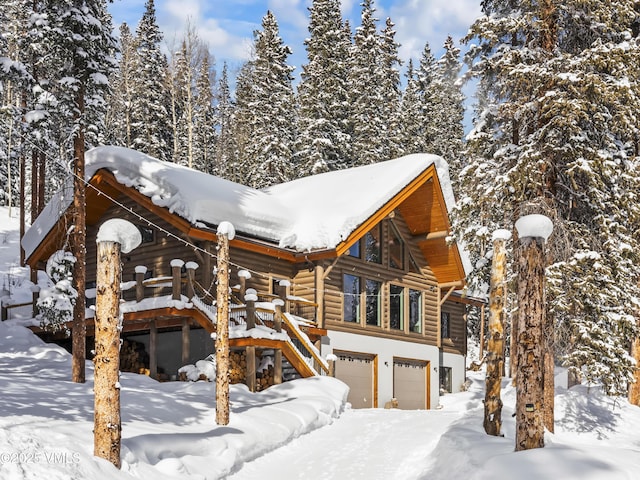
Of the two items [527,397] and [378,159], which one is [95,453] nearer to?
[527,397]

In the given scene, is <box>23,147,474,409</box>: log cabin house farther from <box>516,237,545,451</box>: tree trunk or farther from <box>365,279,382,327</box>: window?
<box>516,237,545,451</box>: tree trunk

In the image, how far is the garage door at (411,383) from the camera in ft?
89.7

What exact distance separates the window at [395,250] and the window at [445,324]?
18.9 feet

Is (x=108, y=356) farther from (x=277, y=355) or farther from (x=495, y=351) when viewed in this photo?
(x=277, y=355)

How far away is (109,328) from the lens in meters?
9.75

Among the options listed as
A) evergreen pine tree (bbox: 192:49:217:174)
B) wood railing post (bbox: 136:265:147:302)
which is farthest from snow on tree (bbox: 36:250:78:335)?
evergreen pine tree (bbox: 192:49:217:174)

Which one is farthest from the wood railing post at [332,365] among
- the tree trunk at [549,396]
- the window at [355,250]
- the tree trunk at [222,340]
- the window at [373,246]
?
the tree trunk at [222,340]

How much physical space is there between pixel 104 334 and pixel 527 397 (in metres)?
5.63

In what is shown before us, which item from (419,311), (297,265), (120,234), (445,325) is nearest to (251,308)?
(297,265)

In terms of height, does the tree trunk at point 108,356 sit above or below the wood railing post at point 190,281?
below

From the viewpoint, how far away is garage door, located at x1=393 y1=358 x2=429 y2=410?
27.3 metres

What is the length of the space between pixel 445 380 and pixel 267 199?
40.0ft

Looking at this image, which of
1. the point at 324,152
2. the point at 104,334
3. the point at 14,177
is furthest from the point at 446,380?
the point at 14,177

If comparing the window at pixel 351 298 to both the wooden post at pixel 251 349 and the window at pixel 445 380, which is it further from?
the window at pixel 445 380
